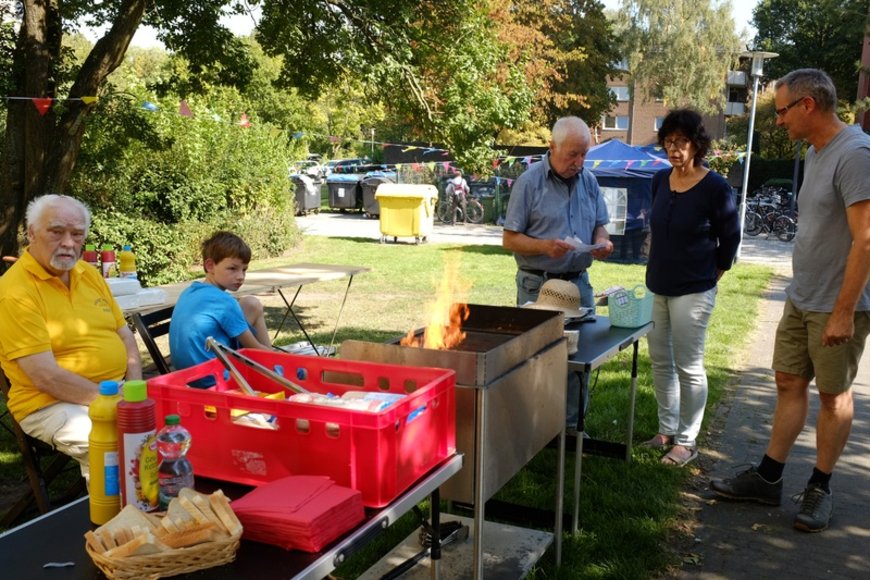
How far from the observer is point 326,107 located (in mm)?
38031

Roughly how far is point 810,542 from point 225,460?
9.88 ft

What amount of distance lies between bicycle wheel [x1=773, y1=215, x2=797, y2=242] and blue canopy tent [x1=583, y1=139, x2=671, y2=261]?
6.27 metres

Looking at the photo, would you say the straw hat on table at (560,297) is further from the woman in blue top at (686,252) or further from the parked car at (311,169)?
the parked car at (311,169)

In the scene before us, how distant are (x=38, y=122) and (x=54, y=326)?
17.6ft

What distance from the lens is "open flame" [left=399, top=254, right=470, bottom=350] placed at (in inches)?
117

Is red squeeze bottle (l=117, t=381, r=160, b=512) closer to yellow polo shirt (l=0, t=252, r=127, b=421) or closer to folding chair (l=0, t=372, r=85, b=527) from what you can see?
yellow polo shirt (l=0, t=252, r=127, b=421)

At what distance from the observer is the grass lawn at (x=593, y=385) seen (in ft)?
11.9

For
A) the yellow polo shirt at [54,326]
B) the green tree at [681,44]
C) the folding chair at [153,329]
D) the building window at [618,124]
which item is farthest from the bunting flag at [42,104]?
the building window at [618,124]

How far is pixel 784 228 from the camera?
18.9 metres

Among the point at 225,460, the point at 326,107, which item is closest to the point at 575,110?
the point at 326,107

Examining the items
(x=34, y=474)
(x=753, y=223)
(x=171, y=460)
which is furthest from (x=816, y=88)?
(x=753, y=223)

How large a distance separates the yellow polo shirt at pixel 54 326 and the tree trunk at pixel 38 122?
4853 mm

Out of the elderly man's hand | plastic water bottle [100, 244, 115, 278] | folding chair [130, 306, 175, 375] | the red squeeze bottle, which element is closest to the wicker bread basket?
the red squeeze bottle

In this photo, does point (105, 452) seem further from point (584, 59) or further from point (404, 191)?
point (584, 59)
